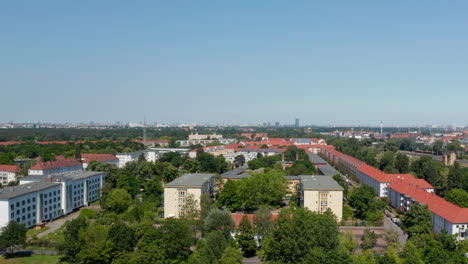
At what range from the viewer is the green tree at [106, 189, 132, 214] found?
778 inches

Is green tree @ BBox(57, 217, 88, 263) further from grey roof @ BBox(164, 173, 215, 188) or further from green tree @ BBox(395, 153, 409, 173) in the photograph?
green tree @ BBox(395, 153, 409, 173)

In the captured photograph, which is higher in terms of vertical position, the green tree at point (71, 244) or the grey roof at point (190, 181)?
the grey roof at point (190, 181)

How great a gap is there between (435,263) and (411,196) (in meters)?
9.92

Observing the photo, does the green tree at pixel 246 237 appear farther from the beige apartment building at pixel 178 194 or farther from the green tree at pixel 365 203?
the green tree at pixel 365 203

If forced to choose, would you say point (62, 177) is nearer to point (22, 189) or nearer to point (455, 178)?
point (22, 189)

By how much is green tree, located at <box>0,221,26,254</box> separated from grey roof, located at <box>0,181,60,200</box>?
→ 281 cm

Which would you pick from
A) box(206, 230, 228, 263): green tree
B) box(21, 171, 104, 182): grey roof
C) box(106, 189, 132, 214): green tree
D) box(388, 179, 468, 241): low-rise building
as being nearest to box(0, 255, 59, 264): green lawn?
box(106, 189, 132, 214): green tree

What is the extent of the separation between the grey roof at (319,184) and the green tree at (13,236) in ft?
42.3

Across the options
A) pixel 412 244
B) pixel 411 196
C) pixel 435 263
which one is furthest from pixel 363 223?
pixel 435 263

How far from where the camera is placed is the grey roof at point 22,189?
56.9ft

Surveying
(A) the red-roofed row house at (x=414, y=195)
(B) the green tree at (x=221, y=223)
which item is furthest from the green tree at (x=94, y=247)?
(A) the red-roofed row house at (x=414, y=195)

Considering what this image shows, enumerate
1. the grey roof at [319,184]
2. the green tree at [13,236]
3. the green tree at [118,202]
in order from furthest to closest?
the green tree at [118,202] < the grey roof at [319,184] < the green tree at [13,236]

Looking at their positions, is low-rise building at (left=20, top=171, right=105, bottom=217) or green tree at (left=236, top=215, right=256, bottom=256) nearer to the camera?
green tree at (left=236, top=215, right=256, bottom=256)

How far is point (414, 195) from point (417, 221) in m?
5.31
